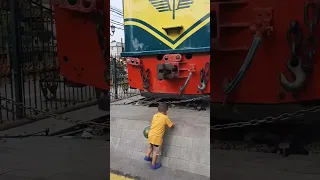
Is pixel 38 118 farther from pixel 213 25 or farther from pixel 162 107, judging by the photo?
pixel 213 25

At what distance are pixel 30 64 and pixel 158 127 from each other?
91cm

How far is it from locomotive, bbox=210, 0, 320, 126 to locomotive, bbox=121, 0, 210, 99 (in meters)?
0.15

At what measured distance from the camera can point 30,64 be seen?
1678 mm

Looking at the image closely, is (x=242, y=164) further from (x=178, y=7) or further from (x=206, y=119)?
(x=178, y=7)

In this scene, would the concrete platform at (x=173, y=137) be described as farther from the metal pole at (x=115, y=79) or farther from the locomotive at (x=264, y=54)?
the locomotive at (x=264, y=54)

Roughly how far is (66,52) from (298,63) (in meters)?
0.94

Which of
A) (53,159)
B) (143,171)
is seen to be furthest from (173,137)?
(53,159)

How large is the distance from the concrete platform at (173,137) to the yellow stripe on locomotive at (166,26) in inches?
8.1

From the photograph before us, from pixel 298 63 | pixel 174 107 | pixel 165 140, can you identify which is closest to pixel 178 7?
pixel 174 107

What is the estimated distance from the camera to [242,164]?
152 centimetres

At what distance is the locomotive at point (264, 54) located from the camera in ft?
3.95

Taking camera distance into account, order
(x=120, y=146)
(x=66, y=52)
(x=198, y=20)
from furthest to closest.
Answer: (x=66, y=52), (x=120, y=146), (x=198, y=20)

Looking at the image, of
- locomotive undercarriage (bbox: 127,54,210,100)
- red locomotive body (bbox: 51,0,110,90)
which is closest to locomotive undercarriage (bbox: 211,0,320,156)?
locomotive undercarriage (bbox: 127,54,210,100)

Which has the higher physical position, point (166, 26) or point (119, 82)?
point (166, 26)
